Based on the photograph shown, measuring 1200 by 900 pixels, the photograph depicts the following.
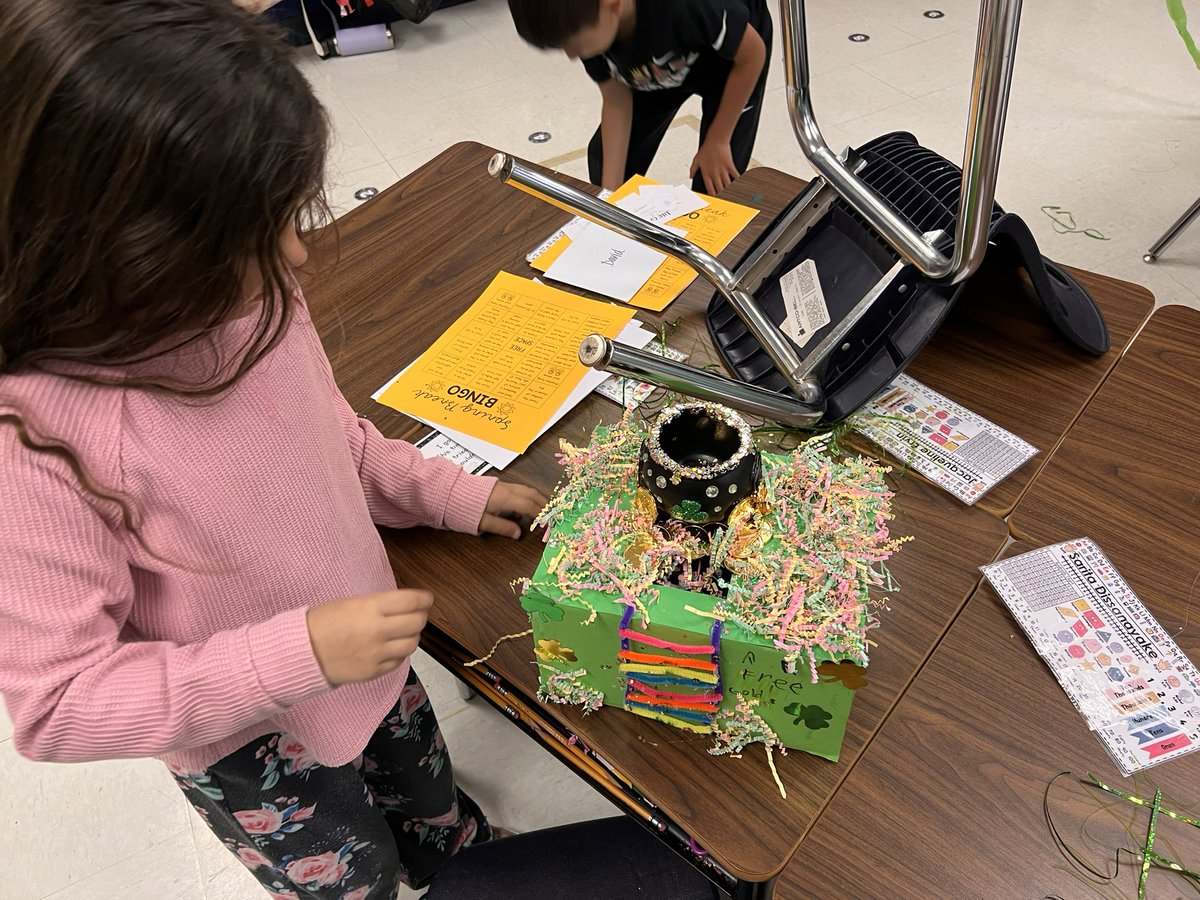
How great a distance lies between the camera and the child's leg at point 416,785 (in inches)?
38.3

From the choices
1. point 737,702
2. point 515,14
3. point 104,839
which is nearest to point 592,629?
point 737,702

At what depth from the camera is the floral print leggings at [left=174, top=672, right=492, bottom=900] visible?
0.79 meters

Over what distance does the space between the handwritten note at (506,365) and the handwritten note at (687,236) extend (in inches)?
1.8

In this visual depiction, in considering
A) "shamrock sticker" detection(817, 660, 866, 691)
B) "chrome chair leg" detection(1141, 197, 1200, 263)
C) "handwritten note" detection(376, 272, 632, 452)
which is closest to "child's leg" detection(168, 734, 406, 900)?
"handwritten note" detection(376, 272, 632, 452)

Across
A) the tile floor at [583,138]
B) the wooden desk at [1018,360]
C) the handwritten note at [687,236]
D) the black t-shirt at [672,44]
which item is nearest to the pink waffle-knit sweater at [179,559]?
the handwritten note at [687,236]

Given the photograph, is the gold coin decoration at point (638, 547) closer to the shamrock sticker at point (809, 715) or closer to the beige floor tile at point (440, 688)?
the shamrock sticker at point (809, 715)

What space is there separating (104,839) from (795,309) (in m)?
1.47

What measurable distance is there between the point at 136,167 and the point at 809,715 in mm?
591

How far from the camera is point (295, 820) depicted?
836 millimetres

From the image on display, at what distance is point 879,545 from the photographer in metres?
0.72

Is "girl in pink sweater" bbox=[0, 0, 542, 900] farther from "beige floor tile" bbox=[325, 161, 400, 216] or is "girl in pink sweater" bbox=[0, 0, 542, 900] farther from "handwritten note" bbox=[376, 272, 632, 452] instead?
"beige floor tile" bbox=[325, 161, 400, 216]

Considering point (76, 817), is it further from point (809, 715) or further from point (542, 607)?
point (809, 715)

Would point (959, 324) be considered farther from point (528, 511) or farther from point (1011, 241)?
point (528, 511)

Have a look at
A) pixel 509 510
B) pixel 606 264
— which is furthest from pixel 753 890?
pixel 606 264
